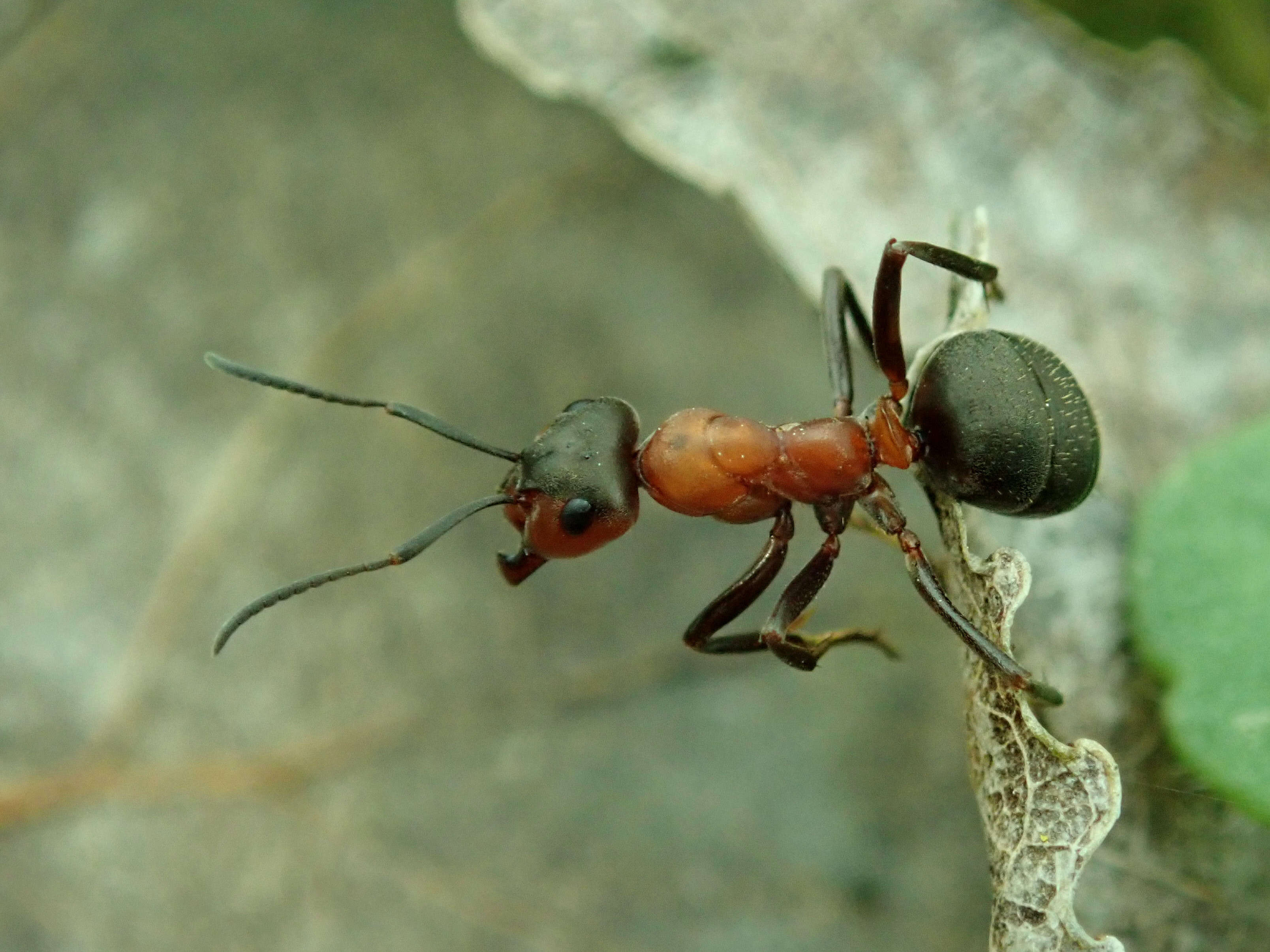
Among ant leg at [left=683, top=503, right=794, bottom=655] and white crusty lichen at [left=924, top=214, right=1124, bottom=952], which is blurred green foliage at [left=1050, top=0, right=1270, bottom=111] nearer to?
ant leg at [left=683, top=503, right=794, bottom=655]

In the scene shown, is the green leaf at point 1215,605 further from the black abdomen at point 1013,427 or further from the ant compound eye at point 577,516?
the ant compound eye at point 577,516

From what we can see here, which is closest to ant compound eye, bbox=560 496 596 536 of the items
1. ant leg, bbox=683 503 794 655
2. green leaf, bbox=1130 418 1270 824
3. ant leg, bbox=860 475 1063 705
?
ant leg, bbox=683 503 794 655

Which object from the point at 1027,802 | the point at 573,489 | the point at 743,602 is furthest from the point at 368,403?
the point at 1027,802

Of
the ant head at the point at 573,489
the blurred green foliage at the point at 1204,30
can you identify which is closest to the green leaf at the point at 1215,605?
the ant head at the point at 573,489

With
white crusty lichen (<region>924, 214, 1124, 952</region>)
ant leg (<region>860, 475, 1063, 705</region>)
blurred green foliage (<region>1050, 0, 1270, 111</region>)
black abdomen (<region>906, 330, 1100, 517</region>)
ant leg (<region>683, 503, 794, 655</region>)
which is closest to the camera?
white crusty lichen (<region>924, 214, 1124, 952</region>)

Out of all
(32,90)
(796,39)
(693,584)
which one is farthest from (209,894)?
(796,39)

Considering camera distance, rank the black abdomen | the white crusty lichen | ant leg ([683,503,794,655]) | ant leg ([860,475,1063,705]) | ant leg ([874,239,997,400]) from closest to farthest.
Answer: the white crusty lichen, ant leg ([860,475,1063,705]), the black abdomen, ant leg ([874,239,997,400]), ant leg ([683,503,794,655])
